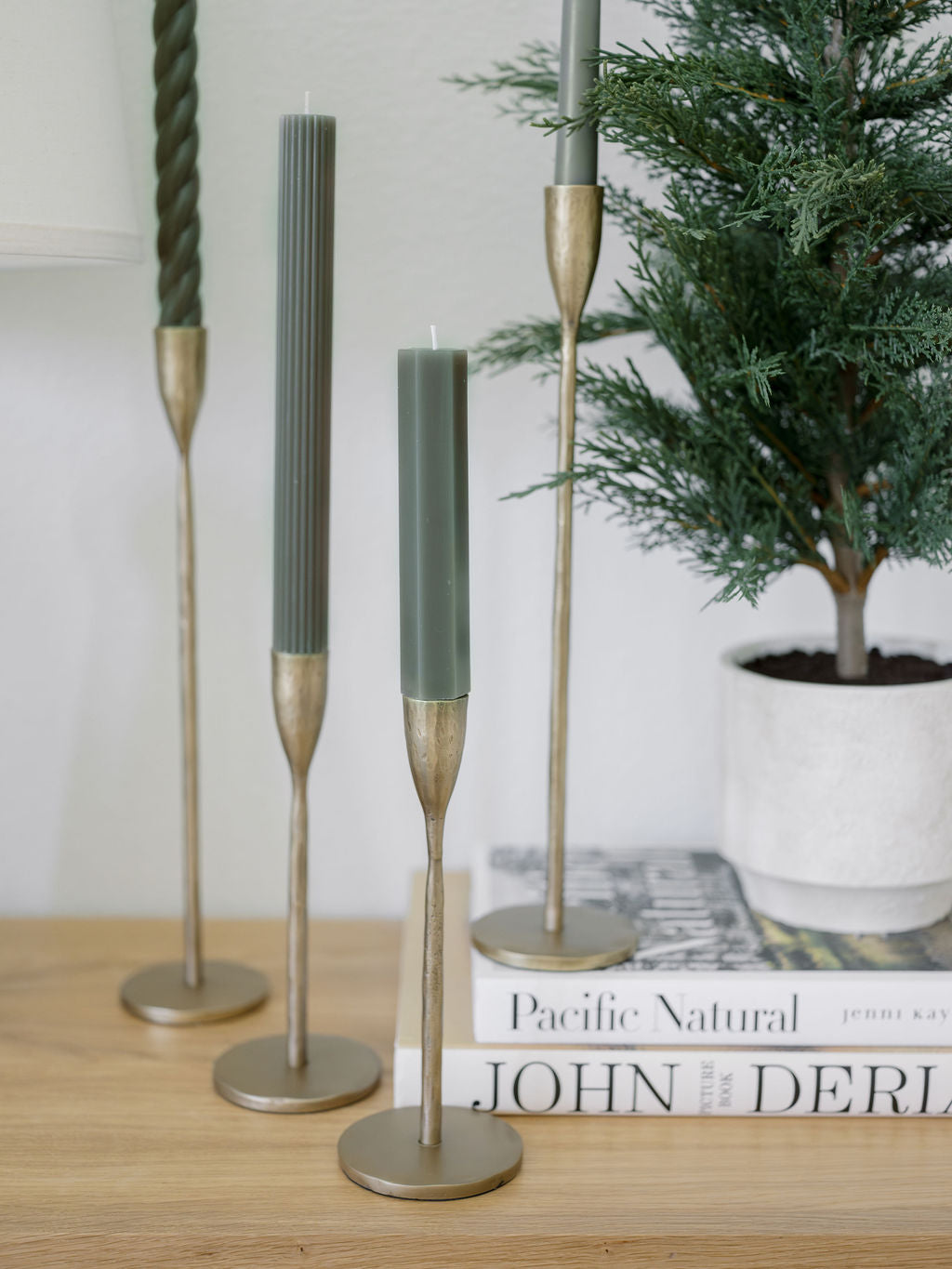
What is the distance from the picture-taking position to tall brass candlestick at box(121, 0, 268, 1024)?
0.69 metres

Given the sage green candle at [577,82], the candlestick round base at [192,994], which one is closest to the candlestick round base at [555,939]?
the candlestick round base at [192,994]

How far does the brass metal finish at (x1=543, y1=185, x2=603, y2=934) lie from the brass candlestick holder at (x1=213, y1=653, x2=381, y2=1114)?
12cm

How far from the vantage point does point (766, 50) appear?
0.79 metres

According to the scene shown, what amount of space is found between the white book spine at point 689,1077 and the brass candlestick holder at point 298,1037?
0.04 metres

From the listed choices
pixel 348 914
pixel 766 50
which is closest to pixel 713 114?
pixel 766 50

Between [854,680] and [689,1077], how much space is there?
23 centimetres

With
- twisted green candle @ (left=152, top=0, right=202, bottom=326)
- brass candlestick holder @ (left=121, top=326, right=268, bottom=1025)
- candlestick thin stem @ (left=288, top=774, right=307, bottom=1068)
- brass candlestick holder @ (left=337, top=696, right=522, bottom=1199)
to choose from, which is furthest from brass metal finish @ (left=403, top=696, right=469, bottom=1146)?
twisted green candle @ (left=152, top=0, right=202, bottom=326)

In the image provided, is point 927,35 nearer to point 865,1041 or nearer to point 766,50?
point 766,50

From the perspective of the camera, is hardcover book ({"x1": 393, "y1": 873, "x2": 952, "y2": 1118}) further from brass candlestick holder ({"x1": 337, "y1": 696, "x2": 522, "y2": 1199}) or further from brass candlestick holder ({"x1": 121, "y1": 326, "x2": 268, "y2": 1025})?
brass candlestick holder ({"x1": 121, "y1": 326, "x2": 268, "y2": 1025})

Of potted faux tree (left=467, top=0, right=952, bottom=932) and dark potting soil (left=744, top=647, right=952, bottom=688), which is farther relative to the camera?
dark potting soil (left=744, top=647, right=952, bottom=688)

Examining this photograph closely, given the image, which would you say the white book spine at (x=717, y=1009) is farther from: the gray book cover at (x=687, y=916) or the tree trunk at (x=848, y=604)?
the tree trunk at (x=848, y=604)

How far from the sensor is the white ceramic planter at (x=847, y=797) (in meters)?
0.67

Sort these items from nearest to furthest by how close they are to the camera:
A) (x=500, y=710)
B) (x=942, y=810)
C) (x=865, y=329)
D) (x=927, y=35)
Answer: (x=865, y=329)
(x=942, y=810)
(x=927, y=35)
(x=500, y=710)

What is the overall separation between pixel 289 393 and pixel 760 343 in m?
0.23
